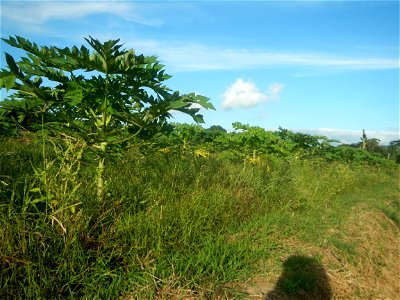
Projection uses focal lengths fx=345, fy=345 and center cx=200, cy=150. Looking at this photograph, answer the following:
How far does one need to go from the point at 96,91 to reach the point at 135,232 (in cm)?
137

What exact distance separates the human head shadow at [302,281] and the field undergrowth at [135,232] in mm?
156

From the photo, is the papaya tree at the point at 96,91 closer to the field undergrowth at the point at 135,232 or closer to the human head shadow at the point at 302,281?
the field undergrowth at the point at 135,232

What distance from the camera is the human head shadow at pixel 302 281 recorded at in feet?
10.8

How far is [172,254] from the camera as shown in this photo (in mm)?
3340

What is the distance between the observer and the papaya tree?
2977mm

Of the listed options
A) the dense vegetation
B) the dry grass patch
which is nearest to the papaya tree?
the dense vegetation

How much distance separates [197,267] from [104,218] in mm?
967

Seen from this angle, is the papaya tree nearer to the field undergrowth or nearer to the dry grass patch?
the field undergrowth

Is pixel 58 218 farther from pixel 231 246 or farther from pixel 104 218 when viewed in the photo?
pixel 231 246

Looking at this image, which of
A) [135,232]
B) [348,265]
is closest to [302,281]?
[348,265]

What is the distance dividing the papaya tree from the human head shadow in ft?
5.88

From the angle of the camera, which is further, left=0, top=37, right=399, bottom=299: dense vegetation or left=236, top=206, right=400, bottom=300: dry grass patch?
left=236, top=206, right=400, bottom=300: dry grass patch

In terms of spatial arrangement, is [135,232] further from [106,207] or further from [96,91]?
[96,91]

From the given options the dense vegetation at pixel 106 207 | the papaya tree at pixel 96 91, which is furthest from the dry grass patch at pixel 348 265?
the papaya tree at pixel 96 91
